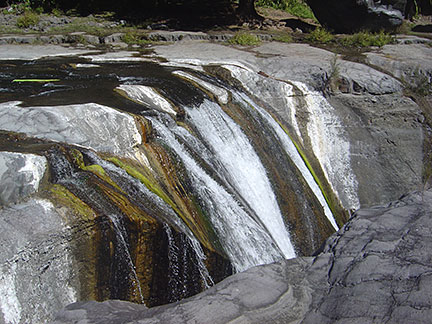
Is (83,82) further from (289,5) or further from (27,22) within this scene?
(289,5)

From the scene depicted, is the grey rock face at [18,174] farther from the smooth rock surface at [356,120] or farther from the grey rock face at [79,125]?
the smooth rock surface at [356,120]

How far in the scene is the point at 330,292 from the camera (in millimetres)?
2760

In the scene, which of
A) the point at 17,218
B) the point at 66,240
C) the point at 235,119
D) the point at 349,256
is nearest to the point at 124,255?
the point at 66,240

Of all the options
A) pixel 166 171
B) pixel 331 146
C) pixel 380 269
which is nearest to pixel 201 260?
pixel 166 171

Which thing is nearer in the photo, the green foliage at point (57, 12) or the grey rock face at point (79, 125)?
the grey rock face at point (79, 125)

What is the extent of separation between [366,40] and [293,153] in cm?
513

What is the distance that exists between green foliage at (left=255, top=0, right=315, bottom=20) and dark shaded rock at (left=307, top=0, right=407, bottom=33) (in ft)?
10.8

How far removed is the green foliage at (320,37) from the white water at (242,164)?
594cm

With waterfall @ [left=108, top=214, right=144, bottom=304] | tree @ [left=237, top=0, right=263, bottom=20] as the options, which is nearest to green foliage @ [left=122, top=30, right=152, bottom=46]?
tree @ [left=237, top=0, right=263, bottom=20]

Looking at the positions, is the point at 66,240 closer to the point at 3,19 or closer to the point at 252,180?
the point at 252,180

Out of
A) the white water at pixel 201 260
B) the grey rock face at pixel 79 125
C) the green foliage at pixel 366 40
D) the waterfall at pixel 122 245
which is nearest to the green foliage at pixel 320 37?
the green foliage at pixel 366 40

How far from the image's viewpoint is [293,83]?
288 inches

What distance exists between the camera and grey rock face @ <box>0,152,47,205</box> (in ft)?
10.4

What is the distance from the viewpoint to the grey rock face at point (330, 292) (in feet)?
8.18
